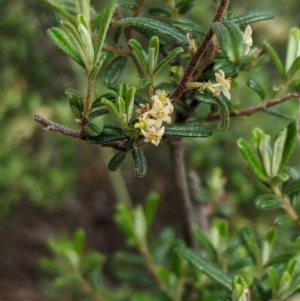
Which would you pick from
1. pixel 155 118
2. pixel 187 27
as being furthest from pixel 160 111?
pixel 187 27

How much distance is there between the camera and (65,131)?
18.5 inches

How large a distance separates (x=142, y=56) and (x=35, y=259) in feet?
5.33

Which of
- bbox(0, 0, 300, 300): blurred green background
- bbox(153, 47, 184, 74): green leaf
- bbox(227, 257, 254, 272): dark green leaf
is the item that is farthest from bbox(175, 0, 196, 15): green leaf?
bbox(0, 0, 300, 300): blurred green background

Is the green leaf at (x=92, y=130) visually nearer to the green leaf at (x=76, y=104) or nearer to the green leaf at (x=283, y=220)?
the green leaf at (x=76, y=104)

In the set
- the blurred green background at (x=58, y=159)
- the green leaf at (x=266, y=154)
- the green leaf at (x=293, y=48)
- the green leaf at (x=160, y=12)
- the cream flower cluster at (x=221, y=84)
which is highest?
the green leaf at (x=160, y=12)

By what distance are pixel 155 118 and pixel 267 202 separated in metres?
0.19

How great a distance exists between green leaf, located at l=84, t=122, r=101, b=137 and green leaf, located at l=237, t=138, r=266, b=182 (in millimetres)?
170

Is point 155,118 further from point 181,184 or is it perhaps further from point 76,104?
point 181,184

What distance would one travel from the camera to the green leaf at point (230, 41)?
385 millimetres

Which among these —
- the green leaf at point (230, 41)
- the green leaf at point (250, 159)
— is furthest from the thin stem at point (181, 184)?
the green leaf at point (230, 41)

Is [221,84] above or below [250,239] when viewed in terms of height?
above

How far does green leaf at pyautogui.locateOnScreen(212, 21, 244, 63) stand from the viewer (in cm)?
39

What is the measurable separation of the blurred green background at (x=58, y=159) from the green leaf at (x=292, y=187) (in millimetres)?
469

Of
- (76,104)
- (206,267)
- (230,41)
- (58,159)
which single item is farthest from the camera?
(58,159)
